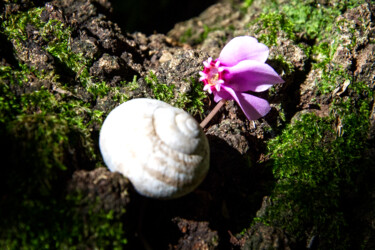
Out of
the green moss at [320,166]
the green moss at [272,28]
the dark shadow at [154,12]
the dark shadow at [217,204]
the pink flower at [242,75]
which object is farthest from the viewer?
the dark shadow at [154,12]

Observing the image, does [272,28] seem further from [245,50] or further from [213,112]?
[213,112]

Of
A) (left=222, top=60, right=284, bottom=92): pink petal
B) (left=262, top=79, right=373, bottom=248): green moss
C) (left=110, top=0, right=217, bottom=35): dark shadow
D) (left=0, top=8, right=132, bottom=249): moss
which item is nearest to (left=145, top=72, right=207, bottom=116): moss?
(left=222, top=60, right=284, bottom=92): pink petal

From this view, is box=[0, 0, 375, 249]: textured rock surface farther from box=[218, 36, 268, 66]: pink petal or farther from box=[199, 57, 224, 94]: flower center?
box=[218, 36, 268, 66]: pink petal

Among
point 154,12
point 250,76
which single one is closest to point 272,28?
point 250,76

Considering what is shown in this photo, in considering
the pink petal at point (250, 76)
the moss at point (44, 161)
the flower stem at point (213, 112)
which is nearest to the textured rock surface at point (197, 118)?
the moss at point (44, 161)

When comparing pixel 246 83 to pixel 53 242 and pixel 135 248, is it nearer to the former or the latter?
pixel 135 248

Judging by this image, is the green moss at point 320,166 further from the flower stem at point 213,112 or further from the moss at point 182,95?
the moss at point 182,95
